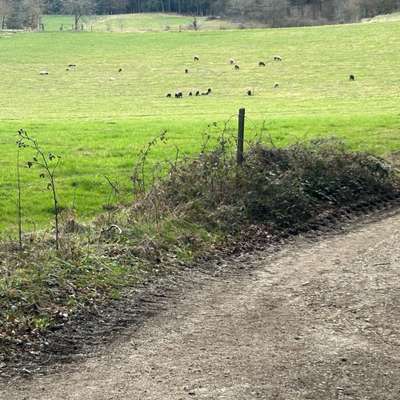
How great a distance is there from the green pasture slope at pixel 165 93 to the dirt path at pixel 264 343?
14.5ft

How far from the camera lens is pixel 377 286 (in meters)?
9.40

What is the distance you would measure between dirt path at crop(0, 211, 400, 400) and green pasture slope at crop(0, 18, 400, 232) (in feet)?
14.5

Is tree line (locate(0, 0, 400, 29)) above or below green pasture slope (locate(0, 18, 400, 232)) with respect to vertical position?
above

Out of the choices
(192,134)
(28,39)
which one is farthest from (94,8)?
(192,134)

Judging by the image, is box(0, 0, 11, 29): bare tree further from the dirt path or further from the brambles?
the dirt path

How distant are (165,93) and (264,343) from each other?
145 ft

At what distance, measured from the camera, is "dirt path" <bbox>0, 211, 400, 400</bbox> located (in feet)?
21.4

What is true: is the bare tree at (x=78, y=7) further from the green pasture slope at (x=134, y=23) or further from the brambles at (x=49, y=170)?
the brambles at (x=49, y=170)

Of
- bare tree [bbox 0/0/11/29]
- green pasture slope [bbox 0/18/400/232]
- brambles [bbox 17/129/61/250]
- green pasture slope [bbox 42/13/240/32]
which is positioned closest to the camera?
brambles [bbox 17/129/61/250]

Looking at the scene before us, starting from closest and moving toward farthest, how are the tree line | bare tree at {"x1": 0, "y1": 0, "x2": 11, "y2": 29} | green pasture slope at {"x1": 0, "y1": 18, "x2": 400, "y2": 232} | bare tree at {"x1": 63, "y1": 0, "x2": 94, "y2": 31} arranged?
green pasture slope at {"x1": 0, "y1": 18, "x2": 400, "y2": 232}, the tree line, bare tree at {"x1": 0, "y1": 0, "x2": 11, "y2": 29}, bare tree at {"x1": 63, "y1": 0, "x2": 94, "y2": 31}

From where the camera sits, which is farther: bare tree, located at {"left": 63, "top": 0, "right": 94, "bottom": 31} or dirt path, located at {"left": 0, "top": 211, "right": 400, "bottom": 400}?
bare tree, located at {"left": 63, "top": 0, "right": 94, "bottom": 31}

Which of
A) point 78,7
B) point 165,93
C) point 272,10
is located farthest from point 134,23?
point 165,93

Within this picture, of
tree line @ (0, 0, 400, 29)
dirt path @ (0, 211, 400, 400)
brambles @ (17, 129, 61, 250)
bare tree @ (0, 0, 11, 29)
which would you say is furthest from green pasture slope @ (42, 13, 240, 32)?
dirt path @ (0, 211, 400, 400)

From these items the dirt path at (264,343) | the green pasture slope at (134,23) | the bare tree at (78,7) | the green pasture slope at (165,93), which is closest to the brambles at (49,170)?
the green pasture slope at (165,93)
